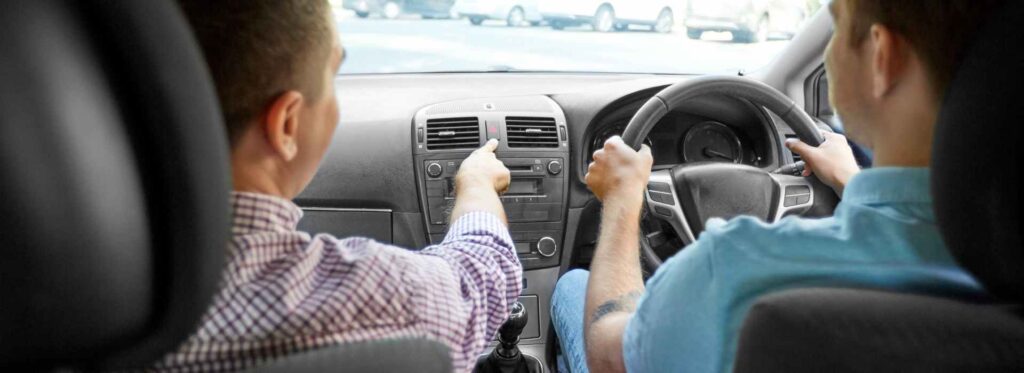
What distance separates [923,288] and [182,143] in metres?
0.87

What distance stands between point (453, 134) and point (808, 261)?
5.87 ft

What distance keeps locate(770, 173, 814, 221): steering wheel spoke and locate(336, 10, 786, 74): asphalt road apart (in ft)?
3.70

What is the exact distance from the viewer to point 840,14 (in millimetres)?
1131

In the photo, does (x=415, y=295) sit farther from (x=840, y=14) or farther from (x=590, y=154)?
(x=590, y=154)

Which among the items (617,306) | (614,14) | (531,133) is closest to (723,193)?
(617,306)

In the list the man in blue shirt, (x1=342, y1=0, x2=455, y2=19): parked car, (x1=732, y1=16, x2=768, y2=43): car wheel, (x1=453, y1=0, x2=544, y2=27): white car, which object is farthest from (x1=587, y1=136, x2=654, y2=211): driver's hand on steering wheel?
(x1=732, y1=16, x2=768, y2=43): car wheel

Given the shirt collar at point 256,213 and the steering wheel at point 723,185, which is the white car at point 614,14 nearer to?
the steering wheel at point 723,185

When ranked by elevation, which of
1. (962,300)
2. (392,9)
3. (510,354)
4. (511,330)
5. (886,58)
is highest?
(886,58)

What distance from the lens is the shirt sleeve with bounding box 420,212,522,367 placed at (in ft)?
4.06

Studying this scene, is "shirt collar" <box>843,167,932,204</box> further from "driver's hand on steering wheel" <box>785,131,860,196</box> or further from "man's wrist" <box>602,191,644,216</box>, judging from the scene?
"driver's hand on steering wheel" <box>785,131,860,196</box>

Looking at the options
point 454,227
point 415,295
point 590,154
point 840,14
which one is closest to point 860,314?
point 840,14

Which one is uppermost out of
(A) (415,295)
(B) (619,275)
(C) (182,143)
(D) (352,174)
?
(C) (182,143)

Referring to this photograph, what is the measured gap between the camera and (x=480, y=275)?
130 cm

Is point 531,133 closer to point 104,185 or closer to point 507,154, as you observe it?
point 507,154
